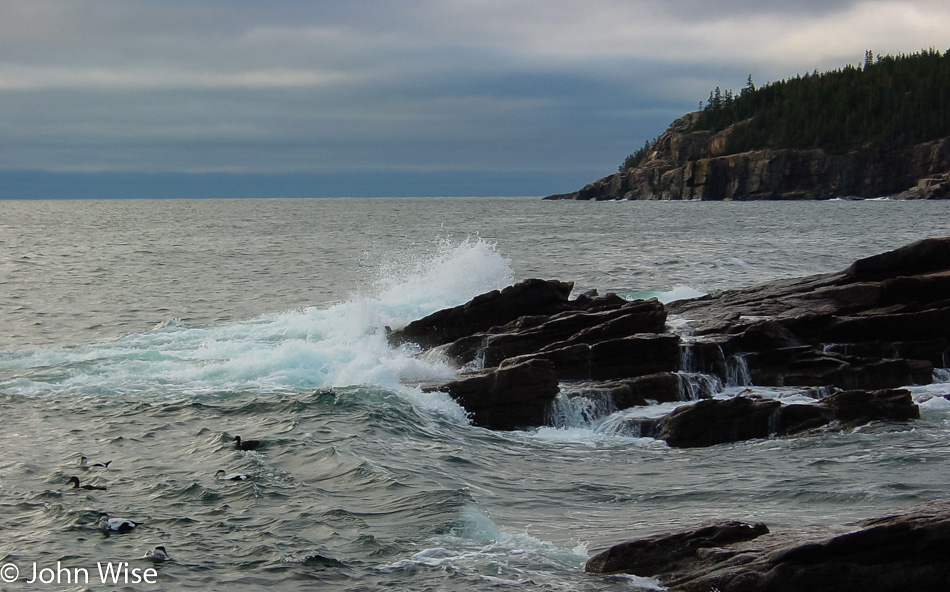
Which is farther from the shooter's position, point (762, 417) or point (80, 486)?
point (762, 417)

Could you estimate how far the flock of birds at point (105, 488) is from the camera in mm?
10867

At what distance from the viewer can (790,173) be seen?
160 m

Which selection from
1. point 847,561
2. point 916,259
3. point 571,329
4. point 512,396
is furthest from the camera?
point 916,259

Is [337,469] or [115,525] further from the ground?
[115,525]

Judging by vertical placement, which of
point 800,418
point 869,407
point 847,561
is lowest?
point 800,418

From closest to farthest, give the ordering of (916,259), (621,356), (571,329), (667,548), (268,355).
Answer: (667,548)
(621,356)
(571,329)
(916,259)
(268,355)

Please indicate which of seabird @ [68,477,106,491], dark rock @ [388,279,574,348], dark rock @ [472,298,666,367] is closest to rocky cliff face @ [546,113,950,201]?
dark rock @ [388,279,574,348]

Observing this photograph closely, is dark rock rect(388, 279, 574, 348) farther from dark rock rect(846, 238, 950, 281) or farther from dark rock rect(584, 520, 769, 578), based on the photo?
dark rock rect(584, 520, 769, 578)

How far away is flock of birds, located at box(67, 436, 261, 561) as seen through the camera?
1087 cm

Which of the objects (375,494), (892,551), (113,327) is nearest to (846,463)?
(892,551)

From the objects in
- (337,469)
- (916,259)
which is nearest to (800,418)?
(337,469)

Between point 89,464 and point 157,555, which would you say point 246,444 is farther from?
point 157,555

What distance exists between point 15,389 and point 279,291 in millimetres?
24599

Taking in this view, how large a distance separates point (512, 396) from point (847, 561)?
10.6 meters
